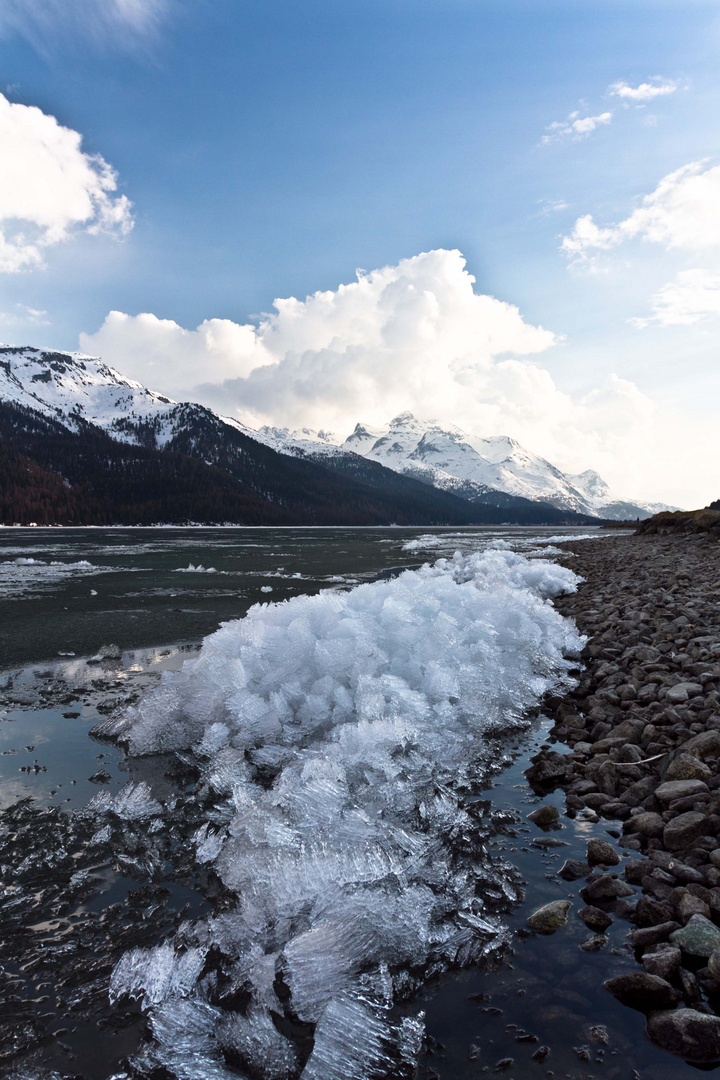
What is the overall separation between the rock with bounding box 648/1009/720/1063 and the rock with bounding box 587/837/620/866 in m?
1.27

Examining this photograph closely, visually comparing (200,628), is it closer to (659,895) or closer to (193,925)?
Result: (193,925)

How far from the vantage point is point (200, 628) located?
39.6ft

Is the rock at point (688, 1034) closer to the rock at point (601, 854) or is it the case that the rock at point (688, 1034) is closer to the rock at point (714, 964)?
the rock at point (714, 964)

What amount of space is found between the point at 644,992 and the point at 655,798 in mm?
1998

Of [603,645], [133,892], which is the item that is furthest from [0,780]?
[603,645]

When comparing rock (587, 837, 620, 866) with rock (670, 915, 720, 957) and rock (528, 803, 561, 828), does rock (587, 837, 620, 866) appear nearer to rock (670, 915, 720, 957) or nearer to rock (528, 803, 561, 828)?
rock (528, 803, 561, 828)

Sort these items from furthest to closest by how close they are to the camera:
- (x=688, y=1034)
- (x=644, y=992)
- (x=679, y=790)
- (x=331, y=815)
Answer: (x=679, y=790), (x=331, y=815), (x=644, y=992), (x=688, y=1034)

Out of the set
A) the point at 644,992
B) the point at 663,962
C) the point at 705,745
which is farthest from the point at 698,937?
the point at 705,745

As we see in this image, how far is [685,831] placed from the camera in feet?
12.3

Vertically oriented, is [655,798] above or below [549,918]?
above

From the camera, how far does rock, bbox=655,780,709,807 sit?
4121mm

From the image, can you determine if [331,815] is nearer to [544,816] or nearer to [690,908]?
[544,816]

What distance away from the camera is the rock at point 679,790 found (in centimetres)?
412

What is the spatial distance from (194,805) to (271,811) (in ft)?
3.12
